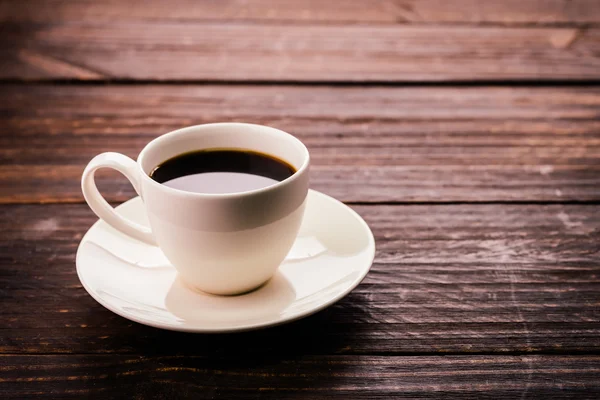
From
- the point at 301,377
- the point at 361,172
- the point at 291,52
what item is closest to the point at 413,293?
the point at 301,377

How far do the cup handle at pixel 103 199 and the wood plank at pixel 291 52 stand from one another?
497 mm

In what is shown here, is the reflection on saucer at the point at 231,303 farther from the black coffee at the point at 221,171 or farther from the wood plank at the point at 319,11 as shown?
the wood plank at the point at 319,11

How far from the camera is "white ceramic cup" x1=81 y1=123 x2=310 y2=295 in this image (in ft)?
1.63

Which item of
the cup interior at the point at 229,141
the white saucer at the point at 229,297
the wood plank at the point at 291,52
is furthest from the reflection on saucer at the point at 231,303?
the wood plank at the point at 291,52

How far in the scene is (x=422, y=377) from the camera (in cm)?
48

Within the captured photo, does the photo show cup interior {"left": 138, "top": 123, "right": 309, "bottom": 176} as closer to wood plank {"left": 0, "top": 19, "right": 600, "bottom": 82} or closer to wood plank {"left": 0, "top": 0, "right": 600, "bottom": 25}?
wood plank {"left": 0, "top": 19, "right": 600, "bottom": 82}

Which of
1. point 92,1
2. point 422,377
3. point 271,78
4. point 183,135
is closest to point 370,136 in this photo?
point 271,78

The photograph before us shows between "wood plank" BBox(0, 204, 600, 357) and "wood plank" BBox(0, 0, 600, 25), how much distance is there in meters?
0.66

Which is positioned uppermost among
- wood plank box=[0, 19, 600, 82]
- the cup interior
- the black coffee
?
the cup interior

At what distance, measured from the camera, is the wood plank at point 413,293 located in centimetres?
52

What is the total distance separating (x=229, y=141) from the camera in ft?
2.00

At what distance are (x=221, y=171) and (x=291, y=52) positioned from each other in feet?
1.90

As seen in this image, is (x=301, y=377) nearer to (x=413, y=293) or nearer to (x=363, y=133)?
(x=413, y=293)

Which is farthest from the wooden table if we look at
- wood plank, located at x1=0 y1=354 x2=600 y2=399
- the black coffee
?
the black coffee
